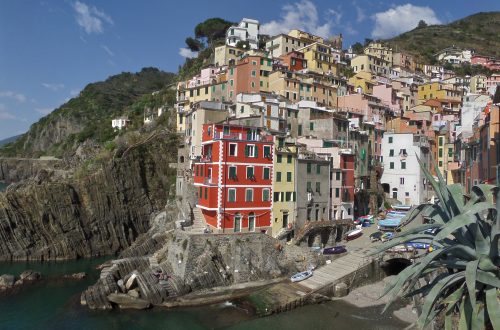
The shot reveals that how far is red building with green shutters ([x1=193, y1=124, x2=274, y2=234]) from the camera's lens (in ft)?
135

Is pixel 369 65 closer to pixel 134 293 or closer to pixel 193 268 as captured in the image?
pixel 193 268

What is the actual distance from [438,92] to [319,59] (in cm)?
2822

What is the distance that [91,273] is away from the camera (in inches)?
1861

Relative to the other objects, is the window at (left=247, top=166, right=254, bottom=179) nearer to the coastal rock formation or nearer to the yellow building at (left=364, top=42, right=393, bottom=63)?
the yellow building at (left=364, top=42, right=393, bottom=63)

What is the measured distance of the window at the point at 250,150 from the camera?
4231cm

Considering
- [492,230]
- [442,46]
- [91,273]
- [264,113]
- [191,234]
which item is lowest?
[91,273]

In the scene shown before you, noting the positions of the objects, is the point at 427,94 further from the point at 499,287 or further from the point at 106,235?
the point at 499,287

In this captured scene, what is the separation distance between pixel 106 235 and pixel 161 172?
14.0 meters

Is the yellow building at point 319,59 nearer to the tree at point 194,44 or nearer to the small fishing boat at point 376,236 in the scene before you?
the tree at point 194,44

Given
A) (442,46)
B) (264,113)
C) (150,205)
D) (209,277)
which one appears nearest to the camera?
(209,277)

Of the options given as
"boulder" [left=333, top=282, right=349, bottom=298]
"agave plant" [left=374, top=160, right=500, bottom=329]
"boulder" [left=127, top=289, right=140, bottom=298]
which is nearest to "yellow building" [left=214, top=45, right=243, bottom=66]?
"boulder" [left=127, top=289, right=140, bottom=298]

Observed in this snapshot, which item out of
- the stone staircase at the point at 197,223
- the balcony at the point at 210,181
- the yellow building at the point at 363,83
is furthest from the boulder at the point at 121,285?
the yellow building at the point at 363,83

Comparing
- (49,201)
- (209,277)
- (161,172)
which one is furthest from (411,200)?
(49,201)

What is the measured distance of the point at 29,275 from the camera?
143 ft
